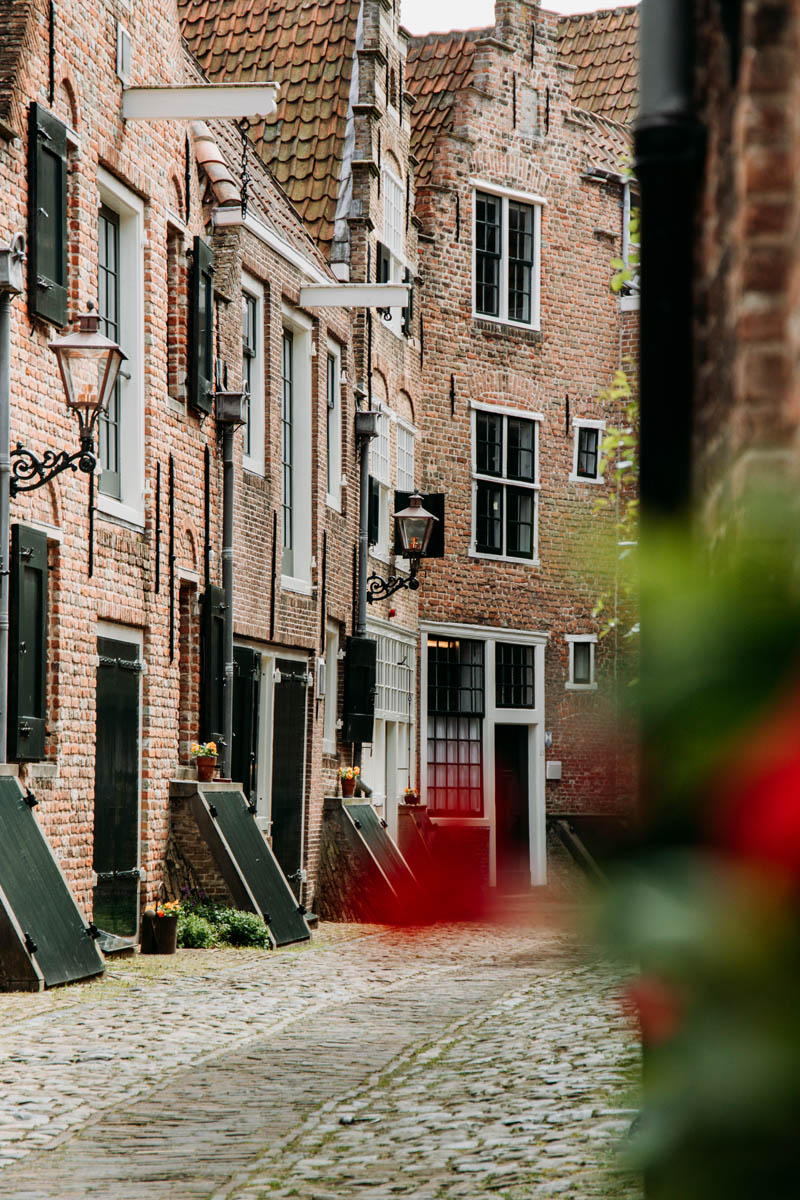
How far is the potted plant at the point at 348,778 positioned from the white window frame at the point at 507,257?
24.8ft

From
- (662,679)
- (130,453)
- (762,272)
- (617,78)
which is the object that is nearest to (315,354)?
(130,453)

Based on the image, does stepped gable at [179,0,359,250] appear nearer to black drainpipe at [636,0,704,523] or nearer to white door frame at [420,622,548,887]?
white door frame at [420,622,548,887]

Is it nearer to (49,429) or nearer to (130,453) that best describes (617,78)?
(130,453)

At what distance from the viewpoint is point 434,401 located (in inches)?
934

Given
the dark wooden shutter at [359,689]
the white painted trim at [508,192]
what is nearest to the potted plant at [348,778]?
the dark wooden shutter at [359,689]

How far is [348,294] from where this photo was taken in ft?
59.6

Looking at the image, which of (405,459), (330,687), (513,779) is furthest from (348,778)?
(513,779)

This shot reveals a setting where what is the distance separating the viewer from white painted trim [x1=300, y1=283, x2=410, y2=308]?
59.4 feet

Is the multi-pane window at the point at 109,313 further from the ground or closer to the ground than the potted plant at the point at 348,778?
further from the ground

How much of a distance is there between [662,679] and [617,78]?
92.0 ft

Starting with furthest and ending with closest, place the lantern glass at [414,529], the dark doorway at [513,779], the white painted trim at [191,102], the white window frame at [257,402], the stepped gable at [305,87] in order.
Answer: the dark doorway at [513,779]
the stepped gable at [305,87]
the lantern glass at [414,529]
the white window frame at [257,402]
the white painted trim at [191,102]

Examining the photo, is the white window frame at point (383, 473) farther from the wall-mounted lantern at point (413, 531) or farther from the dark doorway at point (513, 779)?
the dark doorway at point (513, 779)

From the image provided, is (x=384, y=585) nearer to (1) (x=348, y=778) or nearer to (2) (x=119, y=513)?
(1) (x=348, y=778)

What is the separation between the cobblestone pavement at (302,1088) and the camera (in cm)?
538
